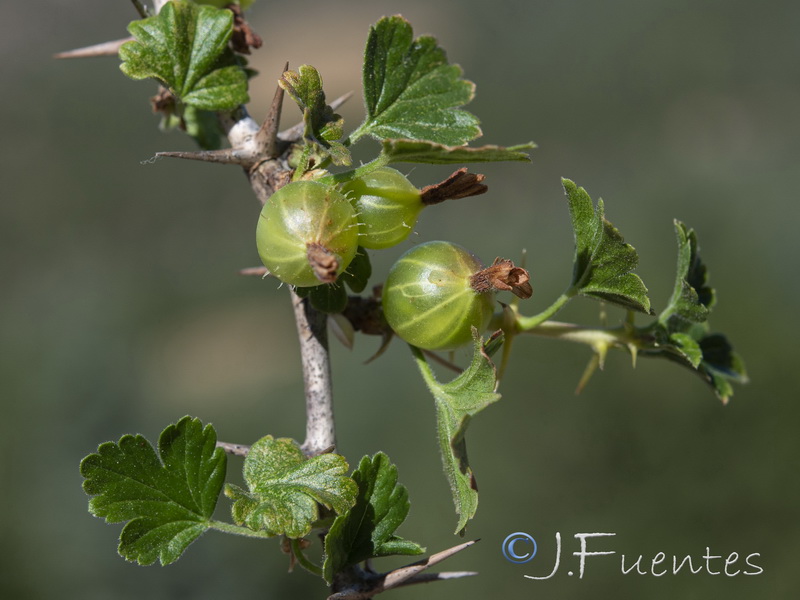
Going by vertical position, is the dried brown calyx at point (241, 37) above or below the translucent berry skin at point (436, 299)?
above

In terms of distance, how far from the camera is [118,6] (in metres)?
14.4

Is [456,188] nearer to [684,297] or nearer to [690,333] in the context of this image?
[684,297]

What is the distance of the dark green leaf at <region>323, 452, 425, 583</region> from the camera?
92 cm

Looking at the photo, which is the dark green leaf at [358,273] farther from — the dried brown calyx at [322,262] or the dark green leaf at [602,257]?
the dark green leaf at [602,257]

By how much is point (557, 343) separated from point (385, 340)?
12.9 ft

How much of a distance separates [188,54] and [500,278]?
1.98 ft

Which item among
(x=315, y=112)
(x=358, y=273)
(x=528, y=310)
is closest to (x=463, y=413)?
(x=358, y=273)

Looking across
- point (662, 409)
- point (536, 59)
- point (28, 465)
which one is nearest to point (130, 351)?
point (28, 465)

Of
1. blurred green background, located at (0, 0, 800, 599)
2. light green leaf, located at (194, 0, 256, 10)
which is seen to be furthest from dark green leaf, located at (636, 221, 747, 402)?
blurred green background, located at (0, 0, 800, 599)

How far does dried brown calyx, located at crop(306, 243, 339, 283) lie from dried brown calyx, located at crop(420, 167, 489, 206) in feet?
0.61

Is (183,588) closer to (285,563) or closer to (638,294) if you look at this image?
(285,563)

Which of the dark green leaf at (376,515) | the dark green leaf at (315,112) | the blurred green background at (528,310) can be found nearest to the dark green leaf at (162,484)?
the dark green leaf at (376,515)

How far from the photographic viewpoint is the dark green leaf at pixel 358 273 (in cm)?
97

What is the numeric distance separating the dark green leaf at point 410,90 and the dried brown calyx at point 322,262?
251 mm
